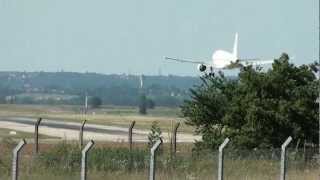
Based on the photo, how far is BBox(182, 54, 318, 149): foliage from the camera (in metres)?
29.6

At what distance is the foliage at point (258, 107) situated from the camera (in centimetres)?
2956

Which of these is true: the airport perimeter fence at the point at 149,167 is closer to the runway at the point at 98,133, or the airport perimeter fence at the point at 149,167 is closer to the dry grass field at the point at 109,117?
the runway at the point at 98,133

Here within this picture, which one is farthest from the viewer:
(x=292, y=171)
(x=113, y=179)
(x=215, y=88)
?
(x=215, y=88)

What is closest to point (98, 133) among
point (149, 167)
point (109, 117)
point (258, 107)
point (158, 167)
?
point (258, 107)

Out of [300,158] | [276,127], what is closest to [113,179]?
[300,158]

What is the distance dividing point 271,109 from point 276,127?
0.60 meters

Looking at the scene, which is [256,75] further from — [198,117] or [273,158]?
[273,158]

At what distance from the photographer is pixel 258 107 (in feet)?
96.5

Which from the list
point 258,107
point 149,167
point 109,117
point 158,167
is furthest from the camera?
point 109,117

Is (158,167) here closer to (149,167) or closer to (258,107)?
(149,167)

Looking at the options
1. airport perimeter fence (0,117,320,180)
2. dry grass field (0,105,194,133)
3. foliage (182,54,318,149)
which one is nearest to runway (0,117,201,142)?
dry grass field (0,105,194,133)

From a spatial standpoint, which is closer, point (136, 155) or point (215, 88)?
point (136, 155)

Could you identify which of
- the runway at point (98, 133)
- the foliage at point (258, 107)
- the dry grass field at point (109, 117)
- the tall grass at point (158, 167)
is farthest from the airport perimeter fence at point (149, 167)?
the dry grass field at point (109, 117)

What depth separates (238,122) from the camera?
99.5ft
